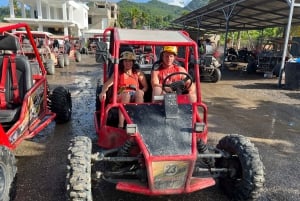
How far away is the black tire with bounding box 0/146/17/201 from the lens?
2.62 m

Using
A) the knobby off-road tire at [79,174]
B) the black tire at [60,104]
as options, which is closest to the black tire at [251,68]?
the black tire at [60,104]

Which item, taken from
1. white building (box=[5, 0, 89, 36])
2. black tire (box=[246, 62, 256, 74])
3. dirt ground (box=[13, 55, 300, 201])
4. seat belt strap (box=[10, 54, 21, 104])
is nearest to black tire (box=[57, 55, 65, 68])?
dirt ground (box=[13, 55, 300, 201])

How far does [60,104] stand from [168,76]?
2516 mm

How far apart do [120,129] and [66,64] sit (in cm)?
1335

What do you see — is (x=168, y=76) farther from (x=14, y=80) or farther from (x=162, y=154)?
(x=14, y=80)

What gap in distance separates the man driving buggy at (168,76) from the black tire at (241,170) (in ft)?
2.24

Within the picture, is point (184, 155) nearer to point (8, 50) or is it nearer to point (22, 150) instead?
point (22, 150)

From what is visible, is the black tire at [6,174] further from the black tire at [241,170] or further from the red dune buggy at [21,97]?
the black tire at [241,170]

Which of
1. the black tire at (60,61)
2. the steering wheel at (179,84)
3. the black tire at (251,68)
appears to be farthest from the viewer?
the black tire at (60,61)

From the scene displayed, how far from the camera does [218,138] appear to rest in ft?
16.6

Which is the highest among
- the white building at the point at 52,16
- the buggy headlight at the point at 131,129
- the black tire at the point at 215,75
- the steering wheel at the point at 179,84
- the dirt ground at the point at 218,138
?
the white building at the point at 52,16

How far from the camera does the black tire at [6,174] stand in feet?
8.61

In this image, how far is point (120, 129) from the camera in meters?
3.31

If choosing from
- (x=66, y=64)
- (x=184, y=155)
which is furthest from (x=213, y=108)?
(x=66, y=64)
